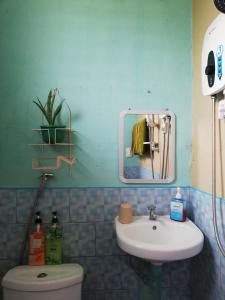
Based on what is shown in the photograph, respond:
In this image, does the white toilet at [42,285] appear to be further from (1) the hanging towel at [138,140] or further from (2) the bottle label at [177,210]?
(1) the hanging towel at [138,140]

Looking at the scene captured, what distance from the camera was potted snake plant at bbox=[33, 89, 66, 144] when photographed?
133 centimetres

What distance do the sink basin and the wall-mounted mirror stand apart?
0.26 meters

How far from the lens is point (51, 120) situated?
1.36 m

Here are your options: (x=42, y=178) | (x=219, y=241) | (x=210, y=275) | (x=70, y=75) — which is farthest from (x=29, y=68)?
(x=210, y=275)

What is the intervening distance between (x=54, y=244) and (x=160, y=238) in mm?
621

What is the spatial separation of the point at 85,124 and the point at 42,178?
0.42m

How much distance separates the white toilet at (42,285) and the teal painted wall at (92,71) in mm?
493

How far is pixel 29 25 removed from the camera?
4.63ft

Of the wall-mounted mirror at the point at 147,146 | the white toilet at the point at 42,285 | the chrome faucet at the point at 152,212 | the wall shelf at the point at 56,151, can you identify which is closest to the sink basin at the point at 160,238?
the chrome faucet at the point at 152,212

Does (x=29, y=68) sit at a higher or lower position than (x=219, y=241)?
higher

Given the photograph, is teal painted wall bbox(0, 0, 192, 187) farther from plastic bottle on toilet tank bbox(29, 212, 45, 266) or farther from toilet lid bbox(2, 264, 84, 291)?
toilet lid bbox(2, 264, 84, 291)

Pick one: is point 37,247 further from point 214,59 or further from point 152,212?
point 214,59

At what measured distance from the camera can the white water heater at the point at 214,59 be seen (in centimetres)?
103

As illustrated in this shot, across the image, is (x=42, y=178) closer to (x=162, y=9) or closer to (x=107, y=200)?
(x=107, y=200)
